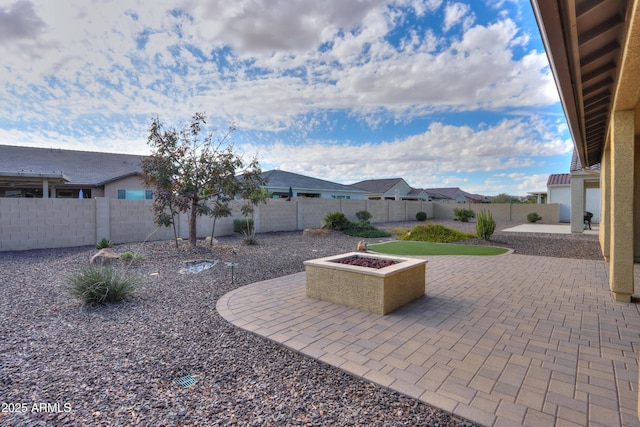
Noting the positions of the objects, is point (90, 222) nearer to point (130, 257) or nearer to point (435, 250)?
point (130, 257)

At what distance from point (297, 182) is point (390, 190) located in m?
17.5

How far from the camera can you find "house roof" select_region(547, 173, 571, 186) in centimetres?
2539

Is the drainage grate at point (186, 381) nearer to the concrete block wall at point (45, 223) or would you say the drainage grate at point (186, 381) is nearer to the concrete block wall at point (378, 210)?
the concrete block wall at point (45, 223)

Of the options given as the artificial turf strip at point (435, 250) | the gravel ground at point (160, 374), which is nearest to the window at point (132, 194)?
the gravel ground at point (160, 374)

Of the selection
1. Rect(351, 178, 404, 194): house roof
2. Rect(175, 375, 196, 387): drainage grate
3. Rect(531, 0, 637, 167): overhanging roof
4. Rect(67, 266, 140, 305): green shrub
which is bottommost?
Rect(175, 375, 196, 387): drainage grate

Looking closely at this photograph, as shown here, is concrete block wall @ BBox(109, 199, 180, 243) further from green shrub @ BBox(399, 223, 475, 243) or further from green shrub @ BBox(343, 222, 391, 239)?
green shrub @ BBox(399, 223, 475, 243)

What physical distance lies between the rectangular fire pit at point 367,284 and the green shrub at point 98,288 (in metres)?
3.02

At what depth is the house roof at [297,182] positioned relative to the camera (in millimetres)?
25703

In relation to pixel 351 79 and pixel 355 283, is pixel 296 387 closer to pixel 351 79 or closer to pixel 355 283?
pixel 355 283

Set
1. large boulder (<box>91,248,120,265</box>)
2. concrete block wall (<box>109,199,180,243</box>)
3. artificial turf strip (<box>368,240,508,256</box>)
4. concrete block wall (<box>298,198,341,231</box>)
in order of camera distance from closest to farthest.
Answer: large boulder (<box>91,248,120,265</box>), artificial turf strip (<box>368,240,508,256</box>), concrete block wall (<box>109,199,180,243</box>), concrete block wall (<box>298,198,341,231</box>)

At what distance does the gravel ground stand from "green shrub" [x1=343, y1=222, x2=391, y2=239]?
10.7m

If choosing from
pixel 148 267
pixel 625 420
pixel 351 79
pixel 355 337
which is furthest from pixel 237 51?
pixel 625 420

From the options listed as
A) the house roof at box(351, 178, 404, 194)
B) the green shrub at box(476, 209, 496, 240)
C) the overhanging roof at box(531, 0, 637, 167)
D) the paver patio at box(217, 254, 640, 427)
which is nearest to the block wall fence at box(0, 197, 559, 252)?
the paver patio at box(217, 254, 640, 427)

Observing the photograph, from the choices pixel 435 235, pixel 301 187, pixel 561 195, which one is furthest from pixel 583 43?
pixel 561 195
